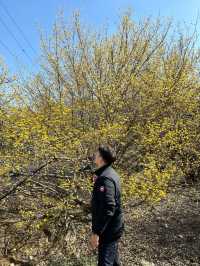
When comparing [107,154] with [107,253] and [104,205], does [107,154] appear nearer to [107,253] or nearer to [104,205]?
[104,205]

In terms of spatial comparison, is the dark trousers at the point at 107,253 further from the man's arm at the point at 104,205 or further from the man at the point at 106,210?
the man's arm at the point at 104,205

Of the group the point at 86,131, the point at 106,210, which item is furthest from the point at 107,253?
the point at 86,131

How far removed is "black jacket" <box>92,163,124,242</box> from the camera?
12.6 ft

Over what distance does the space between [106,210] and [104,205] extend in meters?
0.05

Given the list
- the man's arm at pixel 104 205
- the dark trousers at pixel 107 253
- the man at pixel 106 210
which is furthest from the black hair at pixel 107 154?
the dark trousers at pixel 107 253

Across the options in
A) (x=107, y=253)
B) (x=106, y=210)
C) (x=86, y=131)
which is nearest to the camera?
(x=106, y=210)

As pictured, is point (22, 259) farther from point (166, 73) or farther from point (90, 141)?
point (166, 73)

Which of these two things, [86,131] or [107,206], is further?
[86,131]

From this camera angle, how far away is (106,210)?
3.84 meters

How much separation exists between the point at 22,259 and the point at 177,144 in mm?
3178

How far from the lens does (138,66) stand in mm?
8039

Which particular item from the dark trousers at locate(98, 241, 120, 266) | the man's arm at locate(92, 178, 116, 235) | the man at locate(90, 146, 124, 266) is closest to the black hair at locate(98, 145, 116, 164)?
the man at locate(90, 146, 124, 266)

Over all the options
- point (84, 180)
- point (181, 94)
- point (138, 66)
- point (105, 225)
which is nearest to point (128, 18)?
point (138, 66)

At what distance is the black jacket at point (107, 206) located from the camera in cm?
385
